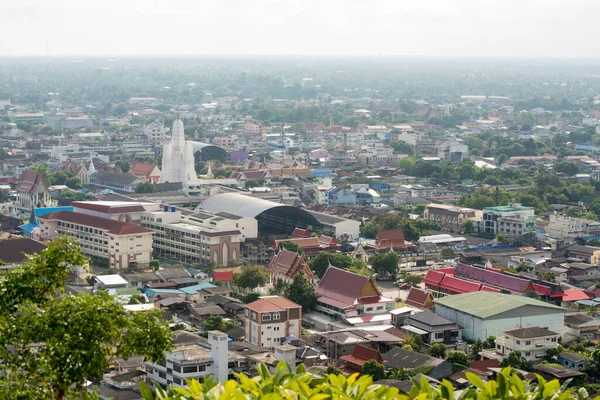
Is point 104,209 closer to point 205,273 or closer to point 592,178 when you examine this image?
point 205,273

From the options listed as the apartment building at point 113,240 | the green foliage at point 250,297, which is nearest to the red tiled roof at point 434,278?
the green foliage at point 250,297

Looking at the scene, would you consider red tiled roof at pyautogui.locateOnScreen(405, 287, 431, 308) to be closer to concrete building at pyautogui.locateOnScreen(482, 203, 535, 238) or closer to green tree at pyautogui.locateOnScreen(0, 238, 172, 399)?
concrete building at pyautogui.locateOnScreen(482, 203, 535, 238)

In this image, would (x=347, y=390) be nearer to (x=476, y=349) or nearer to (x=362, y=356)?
(x=362, y=356)

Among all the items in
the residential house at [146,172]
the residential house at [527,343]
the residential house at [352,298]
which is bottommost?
the residential house at [146,172]

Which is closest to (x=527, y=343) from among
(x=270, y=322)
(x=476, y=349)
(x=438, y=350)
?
(x=476, y=349)

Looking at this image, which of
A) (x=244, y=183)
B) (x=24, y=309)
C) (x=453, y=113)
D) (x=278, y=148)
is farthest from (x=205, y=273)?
(x=453, y=113)

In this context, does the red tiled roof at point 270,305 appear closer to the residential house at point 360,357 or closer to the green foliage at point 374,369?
the residential house at point 360,357
